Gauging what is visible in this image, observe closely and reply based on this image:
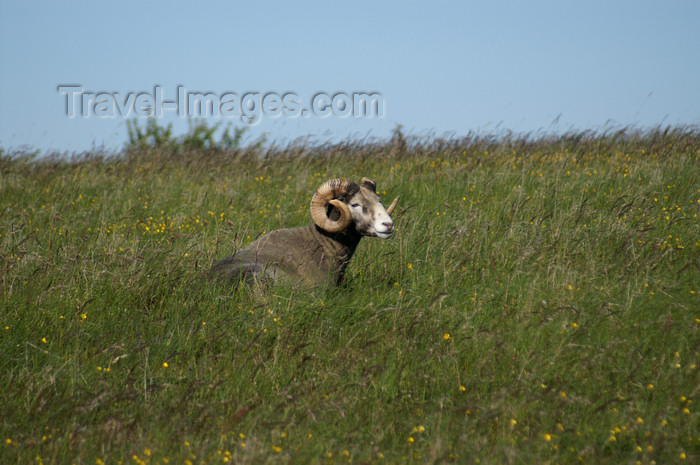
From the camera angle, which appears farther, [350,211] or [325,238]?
[325,238]

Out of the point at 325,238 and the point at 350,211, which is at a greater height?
the point at 350,211

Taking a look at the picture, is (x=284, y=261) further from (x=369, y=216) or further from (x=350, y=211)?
(x=369, y=216)

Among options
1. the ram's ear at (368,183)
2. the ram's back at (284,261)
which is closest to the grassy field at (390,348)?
the ram's back at (284,261)

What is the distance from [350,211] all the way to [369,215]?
25 cm

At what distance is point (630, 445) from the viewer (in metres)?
4.37

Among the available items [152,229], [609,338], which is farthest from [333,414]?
[152,229]

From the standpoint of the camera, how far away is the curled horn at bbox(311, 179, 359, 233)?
8195 millimetres

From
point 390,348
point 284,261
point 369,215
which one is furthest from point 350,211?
point 390,348

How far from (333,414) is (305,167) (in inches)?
390

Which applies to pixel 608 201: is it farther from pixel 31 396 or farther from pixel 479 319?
pixel 31 396

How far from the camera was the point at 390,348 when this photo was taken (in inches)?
220

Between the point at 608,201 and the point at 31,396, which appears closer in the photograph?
the point at 31,396

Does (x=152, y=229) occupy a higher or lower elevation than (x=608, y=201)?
lower

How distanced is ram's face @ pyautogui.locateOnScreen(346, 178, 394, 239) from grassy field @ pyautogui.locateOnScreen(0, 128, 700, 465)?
1.15 ft
